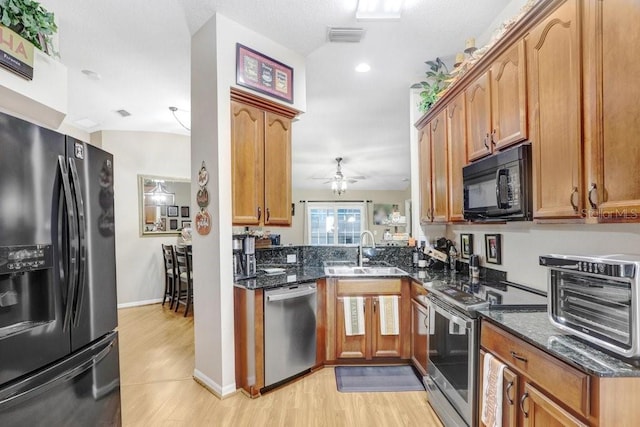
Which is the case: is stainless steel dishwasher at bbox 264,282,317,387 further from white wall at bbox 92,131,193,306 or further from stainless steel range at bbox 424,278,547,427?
white wall at bbox 92,131,193,306

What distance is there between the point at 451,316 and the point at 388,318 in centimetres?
97

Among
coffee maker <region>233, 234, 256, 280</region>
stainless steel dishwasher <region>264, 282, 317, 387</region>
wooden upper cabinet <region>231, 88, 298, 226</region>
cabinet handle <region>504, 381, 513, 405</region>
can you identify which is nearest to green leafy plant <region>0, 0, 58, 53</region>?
wooden upper cabinet <region>231, 88, 298, 226</region>

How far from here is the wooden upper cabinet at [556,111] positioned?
137 centimetres

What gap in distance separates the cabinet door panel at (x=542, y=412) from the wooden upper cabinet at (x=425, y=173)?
181cm

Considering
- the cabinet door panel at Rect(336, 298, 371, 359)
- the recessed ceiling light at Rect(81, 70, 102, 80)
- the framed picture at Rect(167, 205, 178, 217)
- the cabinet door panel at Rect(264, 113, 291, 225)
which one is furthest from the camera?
the framed picture at Rect(167, 205, 178, 217)

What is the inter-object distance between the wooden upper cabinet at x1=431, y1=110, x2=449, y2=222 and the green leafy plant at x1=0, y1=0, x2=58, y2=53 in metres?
2.68

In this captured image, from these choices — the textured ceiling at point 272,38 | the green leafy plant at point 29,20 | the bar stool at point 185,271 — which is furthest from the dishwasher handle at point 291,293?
the bar stool at point 185,271

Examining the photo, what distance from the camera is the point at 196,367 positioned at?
8.77ft

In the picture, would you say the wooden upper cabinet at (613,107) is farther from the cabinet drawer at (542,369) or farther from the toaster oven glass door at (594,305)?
the cabinet drawer at (542,369)

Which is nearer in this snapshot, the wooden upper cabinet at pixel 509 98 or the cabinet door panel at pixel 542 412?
the cabinet door panel at pixel 542 412

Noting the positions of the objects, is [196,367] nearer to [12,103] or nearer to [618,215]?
[12,103]

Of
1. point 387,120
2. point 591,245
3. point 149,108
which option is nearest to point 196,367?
point 591,245

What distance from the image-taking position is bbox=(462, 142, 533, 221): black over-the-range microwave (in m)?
1.69

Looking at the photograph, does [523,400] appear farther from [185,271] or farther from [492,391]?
[185,271]
